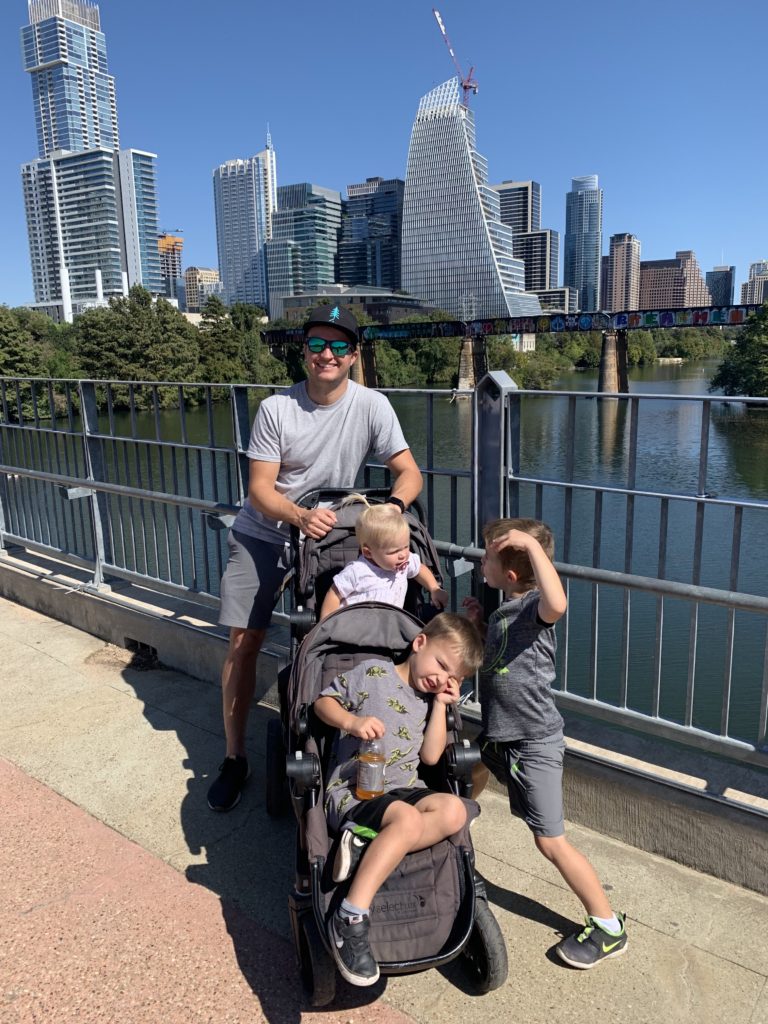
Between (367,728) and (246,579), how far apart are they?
1226mm

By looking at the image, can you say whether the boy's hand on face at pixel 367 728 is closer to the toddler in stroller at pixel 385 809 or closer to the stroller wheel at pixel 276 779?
the toddler in stroller at pixel 385 809

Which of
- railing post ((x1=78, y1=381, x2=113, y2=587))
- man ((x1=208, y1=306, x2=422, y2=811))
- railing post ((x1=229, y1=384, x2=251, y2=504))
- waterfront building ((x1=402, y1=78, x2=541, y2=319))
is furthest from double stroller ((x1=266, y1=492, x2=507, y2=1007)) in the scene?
waterfront building ((x1=402, y1=78, x2=541, y2=319))

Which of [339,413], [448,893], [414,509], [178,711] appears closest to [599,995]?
[448,893]

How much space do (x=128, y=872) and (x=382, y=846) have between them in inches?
51.5

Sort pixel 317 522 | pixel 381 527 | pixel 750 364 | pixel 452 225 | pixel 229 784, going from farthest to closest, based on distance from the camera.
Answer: pixel 452 225 → pixel 750 364 → pixel 229 784 → pixel 317 522 → pixel 381 527

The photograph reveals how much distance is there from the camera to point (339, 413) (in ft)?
10.4

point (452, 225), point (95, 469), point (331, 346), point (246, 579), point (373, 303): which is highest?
point (452, 225)

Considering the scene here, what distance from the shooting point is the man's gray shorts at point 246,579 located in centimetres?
336

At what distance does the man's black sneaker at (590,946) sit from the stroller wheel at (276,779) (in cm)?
122

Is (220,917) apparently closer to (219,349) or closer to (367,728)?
(367,728)

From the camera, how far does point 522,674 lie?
2.52 m

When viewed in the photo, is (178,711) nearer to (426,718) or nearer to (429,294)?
(426,718)

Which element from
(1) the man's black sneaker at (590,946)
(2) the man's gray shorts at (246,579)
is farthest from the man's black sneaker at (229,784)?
(1) the man's black sneaker at (590,946)

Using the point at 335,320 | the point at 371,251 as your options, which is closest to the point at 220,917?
the point at 335,320
